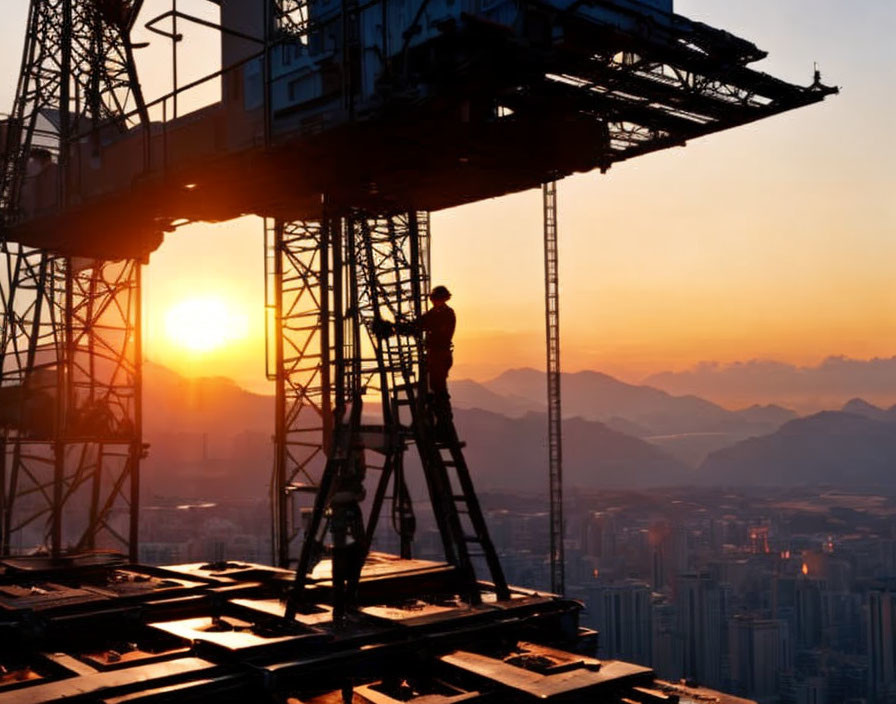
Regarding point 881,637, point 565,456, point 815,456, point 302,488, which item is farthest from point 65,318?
point 815,456

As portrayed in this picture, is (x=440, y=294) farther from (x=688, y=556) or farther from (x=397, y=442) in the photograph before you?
(x=688, y=556)

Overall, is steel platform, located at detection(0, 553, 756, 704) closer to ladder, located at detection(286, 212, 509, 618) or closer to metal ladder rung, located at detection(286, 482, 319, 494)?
ladder, located at detection(286, 212, 509, 618)

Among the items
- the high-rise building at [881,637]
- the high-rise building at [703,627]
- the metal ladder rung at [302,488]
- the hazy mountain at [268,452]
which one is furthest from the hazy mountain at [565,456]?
the metal ladder rung at [302,488]

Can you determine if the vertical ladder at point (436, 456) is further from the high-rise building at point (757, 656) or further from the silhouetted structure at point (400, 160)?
the high-rise building at point (757, 656)

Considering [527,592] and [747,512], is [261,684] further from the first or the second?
[747,512]

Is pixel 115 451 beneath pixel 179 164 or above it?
beneath

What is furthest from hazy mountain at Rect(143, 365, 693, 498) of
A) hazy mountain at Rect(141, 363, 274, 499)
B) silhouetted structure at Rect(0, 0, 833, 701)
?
silhouetted structure at Rect(0, 0, 833, 701)

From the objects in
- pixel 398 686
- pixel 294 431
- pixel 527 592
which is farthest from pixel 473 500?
pixel 294 431
